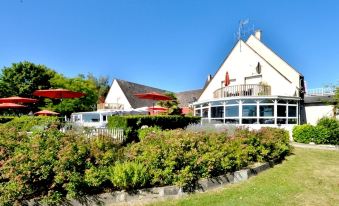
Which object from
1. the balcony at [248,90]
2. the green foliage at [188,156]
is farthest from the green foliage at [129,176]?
the balcony at [248,90]

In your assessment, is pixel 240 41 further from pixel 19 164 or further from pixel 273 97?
pixel 19 164

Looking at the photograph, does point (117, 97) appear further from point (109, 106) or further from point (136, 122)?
point (136, 122)

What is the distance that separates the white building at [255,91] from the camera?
20656mm

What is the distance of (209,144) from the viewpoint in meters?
7.89

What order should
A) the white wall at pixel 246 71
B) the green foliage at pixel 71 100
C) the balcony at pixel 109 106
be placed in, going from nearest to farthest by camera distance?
the white wall at pixel 246 71, the green foliage at pixel 71 100, the balcony at pixel 109 106

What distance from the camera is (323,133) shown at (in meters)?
16.2

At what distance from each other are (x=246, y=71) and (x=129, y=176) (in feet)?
73.5

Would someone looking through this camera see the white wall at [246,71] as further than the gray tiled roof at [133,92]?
No

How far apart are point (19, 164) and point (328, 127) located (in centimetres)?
1739

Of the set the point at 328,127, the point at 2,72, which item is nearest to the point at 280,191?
the point at 328,127

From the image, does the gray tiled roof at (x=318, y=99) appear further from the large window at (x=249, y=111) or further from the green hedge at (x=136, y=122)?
the green hedge at (x=136, y=122)

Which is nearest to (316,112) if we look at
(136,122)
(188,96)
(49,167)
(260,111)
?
(260,111)

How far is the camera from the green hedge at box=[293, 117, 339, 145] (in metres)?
16.1

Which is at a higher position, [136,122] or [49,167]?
[136,122]
